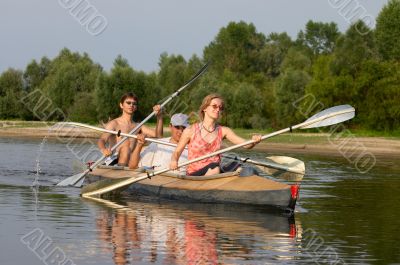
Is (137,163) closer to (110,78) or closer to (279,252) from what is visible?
(279,252)

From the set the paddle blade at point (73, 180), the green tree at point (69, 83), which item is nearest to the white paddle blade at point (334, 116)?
the paddle blade at point (73, 180)

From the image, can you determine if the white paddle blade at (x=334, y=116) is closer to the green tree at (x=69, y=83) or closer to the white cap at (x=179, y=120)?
the white cap at (x=179, y=120)

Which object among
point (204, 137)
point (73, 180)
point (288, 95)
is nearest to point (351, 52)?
point (288, 95)

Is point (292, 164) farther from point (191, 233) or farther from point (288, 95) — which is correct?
point (288, 95)

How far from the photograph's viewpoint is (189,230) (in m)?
11.2

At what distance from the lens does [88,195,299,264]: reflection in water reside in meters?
9.24

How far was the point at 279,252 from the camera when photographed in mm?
9703

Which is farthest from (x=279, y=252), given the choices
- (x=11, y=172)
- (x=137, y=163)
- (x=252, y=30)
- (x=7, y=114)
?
(x=252, y=30)

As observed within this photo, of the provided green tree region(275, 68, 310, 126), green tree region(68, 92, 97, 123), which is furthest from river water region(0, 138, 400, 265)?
green tree region(68, 92, 97, 123)

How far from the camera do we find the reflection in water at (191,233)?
9242mm

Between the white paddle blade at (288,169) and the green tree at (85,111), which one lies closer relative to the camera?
the white paddle blade at (288,169)

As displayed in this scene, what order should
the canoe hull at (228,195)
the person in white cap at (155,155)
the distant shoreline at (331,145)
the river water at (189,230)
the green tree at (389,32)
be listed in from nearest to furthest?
the river water at (189,230), the canoe hull at (228,195), the person in white cap at (155,155), the distant shoreline at (331,145), the green tree at (389,32)

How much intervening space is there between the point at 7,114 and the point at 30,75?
409 inches

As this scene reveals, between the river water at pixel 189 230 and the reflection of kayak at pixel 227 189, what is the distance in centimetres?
17
